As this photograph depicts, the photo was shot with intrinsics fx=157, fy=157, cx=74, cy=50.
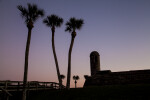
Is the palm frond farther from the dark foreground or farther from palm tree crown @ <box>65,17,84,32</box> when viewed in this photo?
the dark foreground

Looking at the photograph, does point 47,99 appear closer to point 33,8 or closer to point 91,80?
point 33,8

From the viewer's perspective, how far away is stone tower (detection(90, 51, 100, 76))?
39.4 metres

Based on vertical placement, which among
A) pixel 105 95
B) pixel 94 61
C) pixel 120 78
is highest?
pixel 94 61

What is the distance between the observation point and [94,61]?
132 ft

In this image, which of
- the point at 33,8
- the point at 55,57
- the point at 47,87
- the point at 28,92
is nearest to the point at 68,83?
the point at 47,87

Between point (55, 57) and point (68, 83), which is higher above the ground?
point (55, 57)

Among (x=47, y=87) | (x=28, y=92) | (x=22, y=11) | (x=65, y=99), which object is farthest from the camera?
(x=47, y=87)

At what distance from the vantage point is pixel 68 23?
89.4ft

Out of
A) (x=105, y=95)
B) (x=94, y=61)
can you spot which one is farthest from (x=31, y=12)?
(x=94, y=61)

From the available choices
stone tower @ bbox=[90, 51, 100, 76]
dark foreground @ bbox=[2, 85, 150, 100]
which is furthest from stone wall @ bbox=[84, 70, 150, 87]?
dark foreground @ bbox=[2, 85, 150, 100]

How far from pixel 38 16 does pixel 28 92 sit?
33.3 feet

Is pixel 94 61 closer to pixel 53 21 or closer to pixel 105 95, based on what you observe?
pixel 53 21

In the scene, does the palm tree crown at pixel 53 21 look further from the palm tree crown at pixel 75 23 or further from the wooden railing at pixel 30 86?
the wooden railing at pixel 30 86

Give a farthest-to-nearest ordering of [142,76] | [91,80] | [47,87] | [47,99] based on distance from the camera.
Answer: [91,80], [142,76], [47,87], [47,99]
